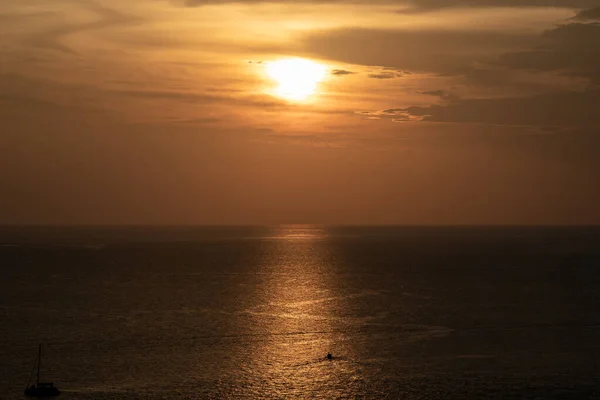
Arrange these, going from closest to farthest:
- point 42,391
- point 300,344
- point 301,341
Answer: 1. point 42,391
2. point 300,344
3. point 301,341

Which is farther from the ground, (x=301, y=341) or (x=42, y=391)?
(x=301, y=341)

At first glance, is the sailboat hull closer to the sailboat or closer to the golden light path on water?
the sailboat

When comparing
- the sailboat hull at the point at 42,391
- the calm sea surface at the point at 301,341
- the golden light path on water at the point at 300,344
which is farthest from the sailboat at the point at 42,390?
the golden light path on water at the point at 300,344

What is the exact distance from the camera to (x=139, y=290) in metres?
166

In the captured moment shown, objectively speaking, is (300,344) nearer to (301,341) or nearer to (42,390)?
(301,341)

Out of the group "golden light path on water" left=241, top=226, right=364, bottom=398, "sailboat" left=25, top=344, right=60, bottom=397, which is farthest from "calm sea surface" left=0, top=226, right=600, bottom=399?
"sailboat" left=25, top=344, right=60, bottom=397

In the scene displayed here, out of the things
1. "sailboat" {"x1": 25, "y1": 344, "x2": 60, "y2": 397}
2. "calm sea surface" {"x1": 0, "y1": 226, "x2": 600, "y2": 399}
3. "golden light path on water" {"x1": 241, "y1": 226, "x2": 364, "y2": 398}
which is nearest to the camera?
"sailboat" {"x1": 25, "y1": 344, "x2": 60, "y2": 397}

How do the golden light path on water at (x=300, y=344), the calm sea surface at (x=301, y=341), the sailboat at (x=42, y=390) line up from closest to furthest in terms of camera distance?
the sailboat at (x=42, y=390)
the calm sea surface at (x=301, y=341)
the golden light path on water at (x=300, y=344)

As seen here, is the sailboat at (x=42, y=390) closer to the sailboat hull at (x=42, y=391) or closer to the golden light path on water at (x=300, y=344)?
the sailboat hull at (x=42, y=391)

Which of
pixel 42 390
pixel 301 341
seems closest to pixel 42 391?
pixel 42 390

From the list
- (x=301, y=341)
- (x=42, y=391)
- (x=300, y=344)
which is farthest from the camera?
(x=301, y=341)

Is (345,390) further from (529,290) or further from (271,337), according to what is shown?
(529,290)

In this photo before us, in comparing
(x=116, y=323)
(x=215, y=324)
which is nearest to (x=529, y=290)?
(x=215, y=324)

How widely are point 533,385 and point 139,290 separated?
10528 cm
